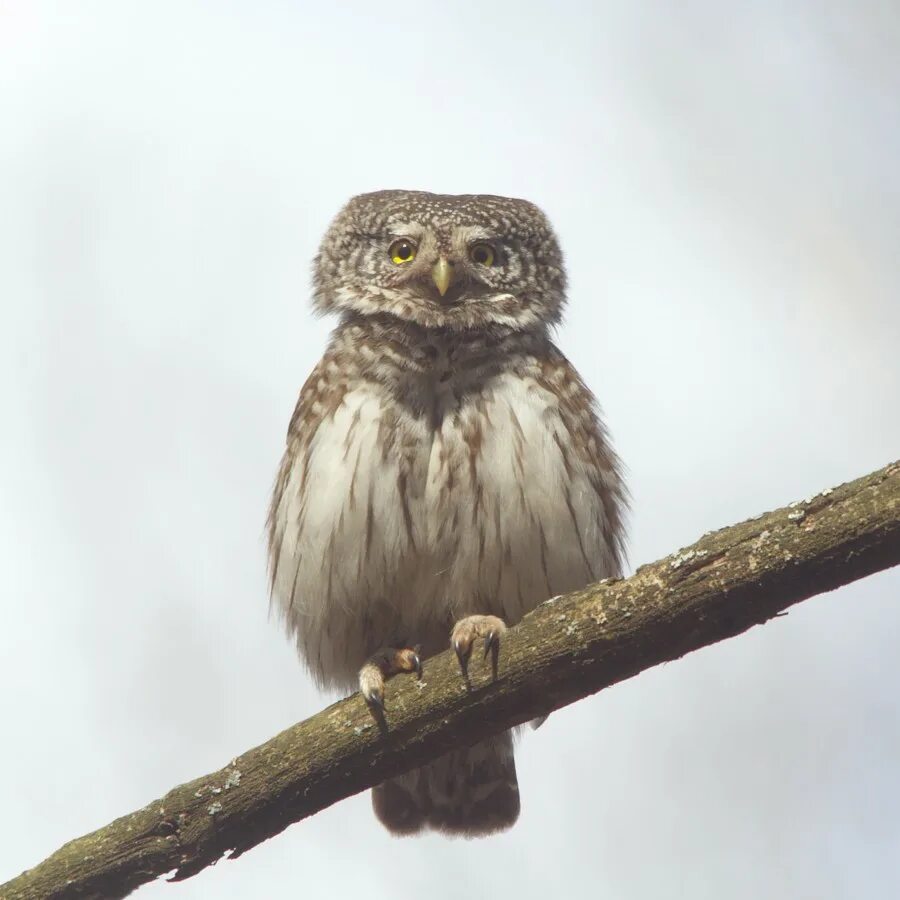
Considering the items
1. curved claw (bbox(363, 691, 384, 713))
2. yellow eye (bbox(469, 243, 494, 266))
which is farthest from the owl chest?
yellow eye (bbox(469, 243, 494, 266))

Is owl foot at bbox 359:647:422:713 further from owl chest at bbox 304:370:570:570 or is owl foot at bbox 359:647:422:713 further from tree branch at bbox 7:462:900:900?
owl chest at bbox 304:370:570:570

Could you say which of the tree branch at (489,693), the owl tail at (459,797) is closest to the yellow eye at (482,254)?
the owl tail at (459,797)

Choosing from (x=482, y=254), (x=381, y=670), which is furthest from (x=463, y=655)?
(x=482, y=254)

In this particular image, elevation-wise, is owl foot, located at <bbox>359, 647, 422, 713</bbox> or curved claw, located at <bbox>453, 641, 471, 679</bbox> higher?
owl foot, located at <bbox>359, 647, 422, 713</bbox>

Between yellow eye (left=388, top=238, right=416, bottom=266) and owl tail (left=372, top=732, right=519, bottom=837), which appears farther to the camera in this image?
yellow eye (left=388, top=238, right=416, bottom=266)

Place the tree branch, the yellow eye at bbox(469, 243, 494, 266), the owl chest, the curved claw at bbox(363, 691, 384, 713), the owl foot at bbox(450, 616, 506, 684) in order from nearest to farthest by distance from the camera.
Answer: the tree branch, the owl foot at bbox(450, 616, 506, 684), the curved claw at bbox(363, 691, 384, 713), the owl chest, the yellow eye at bbox(469, 243, 494, 266)

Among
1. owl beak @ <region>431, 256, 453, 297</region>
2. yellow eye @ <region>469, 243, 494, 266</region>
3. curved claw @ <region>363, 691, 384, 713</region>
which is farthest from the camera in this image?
yellow eye @ <region>469, 243, 494, 266</region>

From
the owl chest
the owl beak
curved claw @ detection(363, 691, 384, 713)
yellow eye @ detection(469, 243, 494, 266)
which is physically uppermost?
yellow eye @ detection(469, 243, 494, 266)

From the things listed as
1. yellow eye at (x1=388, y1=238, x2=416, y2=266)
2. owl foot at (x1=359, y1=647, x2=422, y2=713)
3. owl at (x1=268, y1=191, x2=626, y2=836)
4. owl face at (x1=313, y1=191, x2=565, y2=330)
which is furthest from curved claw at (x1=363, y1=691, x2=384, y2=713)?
yellow eye at (x1=388, y1=238, x2=416, y2=266)

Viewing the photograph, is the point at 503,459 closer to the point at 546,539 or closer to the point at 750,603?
the point at 546,539
